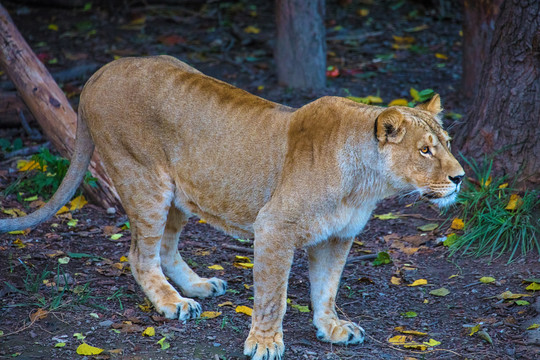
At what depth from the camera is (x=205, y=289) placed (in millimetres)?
4770

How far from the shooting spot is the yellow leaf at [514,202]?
17.1 ft

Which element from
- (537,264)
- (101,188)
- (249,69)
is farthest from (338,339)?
(249,69)

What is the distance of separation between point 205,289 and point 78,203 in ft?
6.11

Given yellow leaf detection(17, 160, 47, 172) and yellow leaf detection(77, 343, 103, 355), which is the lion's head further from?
yellow leaf detection(17, 160, 47, 172)

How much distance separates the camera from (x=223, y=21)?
10.5 meters

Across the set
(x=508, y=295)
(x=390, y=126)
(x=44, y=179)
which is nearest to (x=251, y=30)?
(x=44, y=179)

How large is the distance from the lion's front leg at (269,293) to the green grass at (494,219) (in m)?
1.93

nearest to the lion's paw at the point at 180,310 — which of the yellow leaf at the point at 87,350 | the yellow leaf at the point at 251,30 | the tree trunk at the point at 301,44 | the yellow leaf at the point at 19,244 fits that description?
the yellow leaf at the point at 87,350

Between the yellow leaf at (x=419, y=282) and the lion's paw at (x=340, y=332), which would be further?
the yellow leaf at (x=419, y=282)

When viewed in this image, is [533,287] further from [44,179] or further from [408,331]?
[44,179]

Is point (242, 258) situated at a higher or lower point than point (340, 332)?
lower

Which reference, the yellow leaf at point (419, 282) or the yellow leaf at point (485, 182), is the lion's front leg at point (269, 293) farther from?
the yellow leaf at point (485, 182)

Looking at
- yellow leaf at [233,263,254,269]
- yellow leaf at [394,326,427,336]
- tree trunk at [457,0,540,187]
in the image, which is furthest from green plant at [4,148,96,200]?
tree trunk at [457,0,540,187]

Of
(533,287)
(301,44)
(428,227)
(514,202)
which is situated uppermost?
(301,44)
